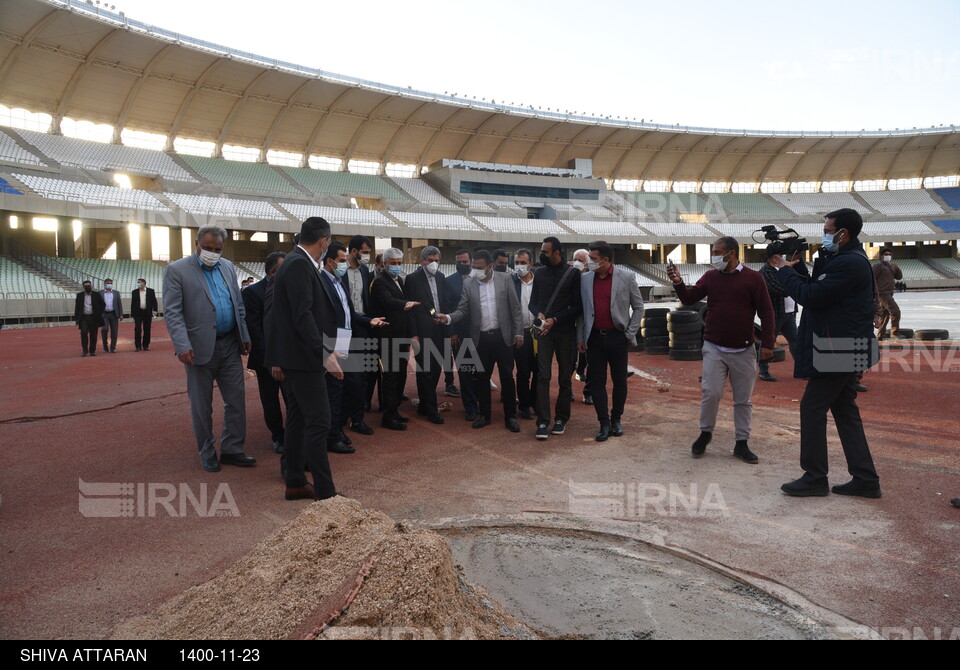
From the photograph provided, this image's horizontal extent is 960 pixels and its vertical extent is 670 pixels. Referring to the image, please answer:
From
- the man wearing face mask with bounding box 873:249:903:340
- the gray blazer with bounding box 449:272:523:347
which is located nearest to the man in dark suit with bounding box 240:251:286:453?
the gray blazer with bounding box 449:272:523:347

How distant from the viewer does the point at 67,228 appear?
2992 cm

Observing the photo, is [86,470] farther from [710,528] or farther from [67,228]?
[67,228]

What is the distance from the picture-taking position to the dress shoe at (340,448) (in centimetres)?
539

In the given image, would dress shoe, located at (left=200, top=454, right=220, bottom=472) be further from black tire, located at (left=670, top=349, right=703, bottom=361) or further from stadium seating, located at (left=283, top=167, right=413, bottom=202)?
stadium seating, located at (left=283, top=167, right=413, bottom=202)

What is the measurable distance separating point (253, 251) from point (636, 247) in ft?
99.7

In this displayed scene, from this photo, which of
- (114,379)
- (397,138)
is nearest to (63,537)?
(114,379)

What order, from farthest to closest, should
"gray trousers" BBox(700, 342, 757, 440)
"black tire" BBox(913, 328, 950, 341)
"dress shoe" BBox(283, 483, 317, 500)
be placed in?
"black tire" BBox(913, 328, 950, 341) → "gray trousers" BBox(700, 342, 757, 440) → "dress shoe" BBox(283, 483, 317, 500)

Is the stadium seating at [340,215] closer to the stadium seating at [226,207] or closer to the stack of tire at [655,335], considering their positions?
the stadium seating at [226,207]

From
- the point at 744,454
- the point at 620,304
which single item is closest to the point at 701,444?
the point at 744,454

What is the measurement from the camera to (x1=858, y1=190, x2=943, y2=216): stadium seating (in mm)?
51084

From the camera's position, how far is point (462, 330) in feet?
24.1

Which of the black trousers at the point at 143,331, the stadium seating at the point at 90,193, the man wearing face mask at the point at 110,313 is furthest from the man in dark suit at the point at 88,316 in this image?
the stadium seating at the point at 90,193

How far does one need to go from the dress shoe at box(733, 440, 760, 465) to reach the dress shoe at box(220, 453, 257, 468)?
166 inches

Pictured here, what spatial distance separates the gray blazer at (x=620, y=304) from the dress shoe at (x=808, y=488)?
2.11 meters
